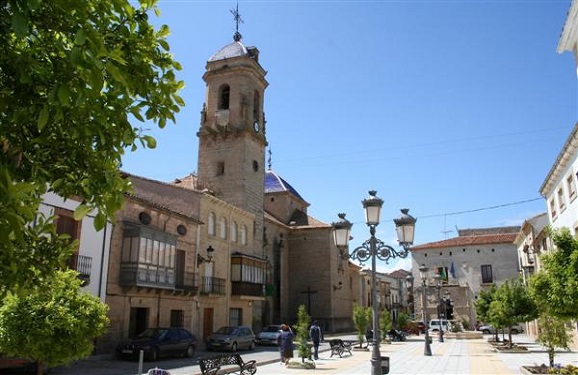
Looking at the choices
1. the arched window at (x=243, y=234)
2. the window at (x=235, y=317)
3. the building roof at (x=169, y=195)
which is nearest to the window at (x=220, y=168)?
the arched window at (x=243, y=234)

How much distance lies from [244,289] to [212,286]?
3.67 meters

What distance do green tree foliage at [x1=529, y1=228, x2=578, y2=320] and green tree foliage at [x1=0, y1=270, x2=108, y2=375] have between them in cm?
1056

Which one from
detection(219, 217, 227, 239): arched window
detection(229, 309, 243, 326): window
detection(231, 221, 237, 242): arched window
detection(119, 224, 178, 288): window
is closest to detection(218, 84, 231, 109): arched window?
detection(231, 221, 237, 242): arched window

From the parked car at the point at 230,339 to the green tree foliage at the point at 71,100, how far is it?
2178 cm

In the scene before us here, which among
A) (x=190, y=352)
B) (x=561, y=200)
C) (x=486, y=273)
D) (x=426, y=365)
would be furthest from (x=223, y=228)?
(x=486, y=273)

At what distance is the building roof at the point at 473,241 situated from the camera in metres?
55.7

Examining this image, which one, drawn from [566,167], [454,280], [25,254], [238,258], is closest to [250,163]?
[238,258]

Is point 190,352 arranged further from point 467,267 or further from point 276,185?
point 467,267

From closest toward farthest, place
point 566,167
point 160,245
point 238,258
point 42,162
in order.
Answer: point 42,162
point 566,167
point 160,245
point 238,258

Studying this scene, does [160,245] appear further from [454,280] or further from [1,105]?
[454,280]

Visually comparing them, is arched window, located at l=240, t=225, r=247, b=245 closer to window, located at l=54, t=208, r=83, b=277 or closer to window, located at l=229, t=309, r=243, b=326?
window, located at l=229, t=309, r=243, b=326

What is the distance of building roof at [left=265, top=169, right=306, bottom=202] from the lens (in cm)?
5391

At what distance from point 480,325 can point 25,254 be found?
5540cm

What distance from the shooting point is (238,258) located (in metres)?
33.1
